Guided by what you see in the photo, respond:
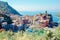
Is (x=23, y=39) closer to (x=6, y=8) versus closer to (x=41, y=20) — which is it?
(x=41, y=20)

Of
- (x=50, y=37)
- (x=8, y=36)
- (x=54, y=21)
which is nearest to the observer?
(x=50, y=37)

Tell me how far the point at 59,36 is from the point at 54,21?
81cm

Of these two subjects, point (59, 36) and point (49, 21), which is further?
point (49, 21)

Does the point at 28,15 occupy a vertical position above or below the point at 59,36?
above

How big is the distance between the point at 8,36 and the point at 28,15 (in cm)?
83

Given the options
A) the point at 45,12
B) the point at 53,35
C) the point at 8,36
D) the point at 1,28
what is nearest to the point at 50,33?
the point at 53,35

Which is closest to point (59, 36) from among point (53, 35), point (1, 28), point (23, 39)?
point (53, 35)

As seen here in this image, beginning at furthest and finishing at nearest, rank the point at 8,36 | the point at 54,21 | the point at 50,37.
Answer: the point at 54,21 < the point at 8,36 < the point at 50,37

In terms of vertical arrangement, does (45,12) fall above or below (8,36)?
above

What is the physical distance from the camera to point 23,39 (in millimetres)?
2508

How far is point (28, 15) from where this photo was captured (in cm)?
343

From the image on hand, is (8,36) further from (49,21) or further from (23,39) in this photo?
(49,21)

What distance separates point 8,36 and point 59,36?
78 cm

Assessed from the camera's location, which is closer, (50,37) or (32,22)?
(50,37)
